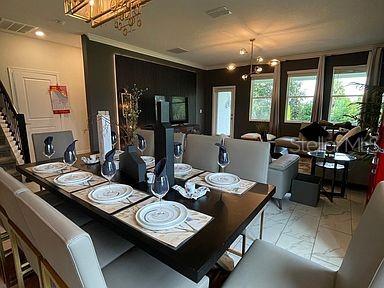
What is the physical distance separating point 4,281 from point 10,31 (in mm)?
4756

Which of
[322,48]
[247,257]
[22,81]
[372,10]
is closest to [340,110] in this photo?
[322,48]

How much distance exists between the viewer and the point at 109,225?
3.41 ft

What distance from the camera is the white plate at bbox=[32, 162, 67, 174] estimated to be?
177 cm

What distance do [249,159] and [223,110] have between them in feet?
19.5

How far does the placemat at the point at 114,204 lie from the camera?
1.15 metres

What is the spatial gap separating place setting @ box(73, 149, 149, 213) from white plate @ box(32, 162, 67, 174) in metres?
0.62

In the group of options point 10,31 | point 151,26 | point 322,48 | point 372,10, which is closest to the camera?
point 372,10

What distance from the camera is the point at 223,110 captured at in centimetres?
777

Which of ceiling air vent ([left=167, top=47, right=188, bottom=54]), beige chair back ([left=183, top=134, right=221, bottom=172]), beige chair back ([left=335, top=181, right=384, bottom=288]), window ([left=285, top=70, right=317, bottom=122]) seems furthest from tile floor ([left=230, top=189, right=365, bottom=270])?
ceiling air vent ([left=167, top=47, right=188, bottom=54])

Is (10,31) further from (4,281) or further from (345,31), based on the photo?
(345,31)

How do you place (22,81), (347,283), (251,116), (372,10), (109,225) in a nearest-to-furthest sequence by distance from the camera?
(347,283)
(109,225)
(372,10)
(22,81)
(251,116)

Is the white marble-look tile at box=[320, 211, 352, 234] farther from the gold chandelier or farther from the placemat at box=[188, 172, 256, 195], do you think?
the gold chandelier

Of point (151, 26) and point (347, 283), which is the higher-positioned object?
point (151, 26)

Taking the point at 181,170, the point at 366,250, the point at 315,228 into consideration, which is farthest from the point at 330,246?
the point at 181,170
